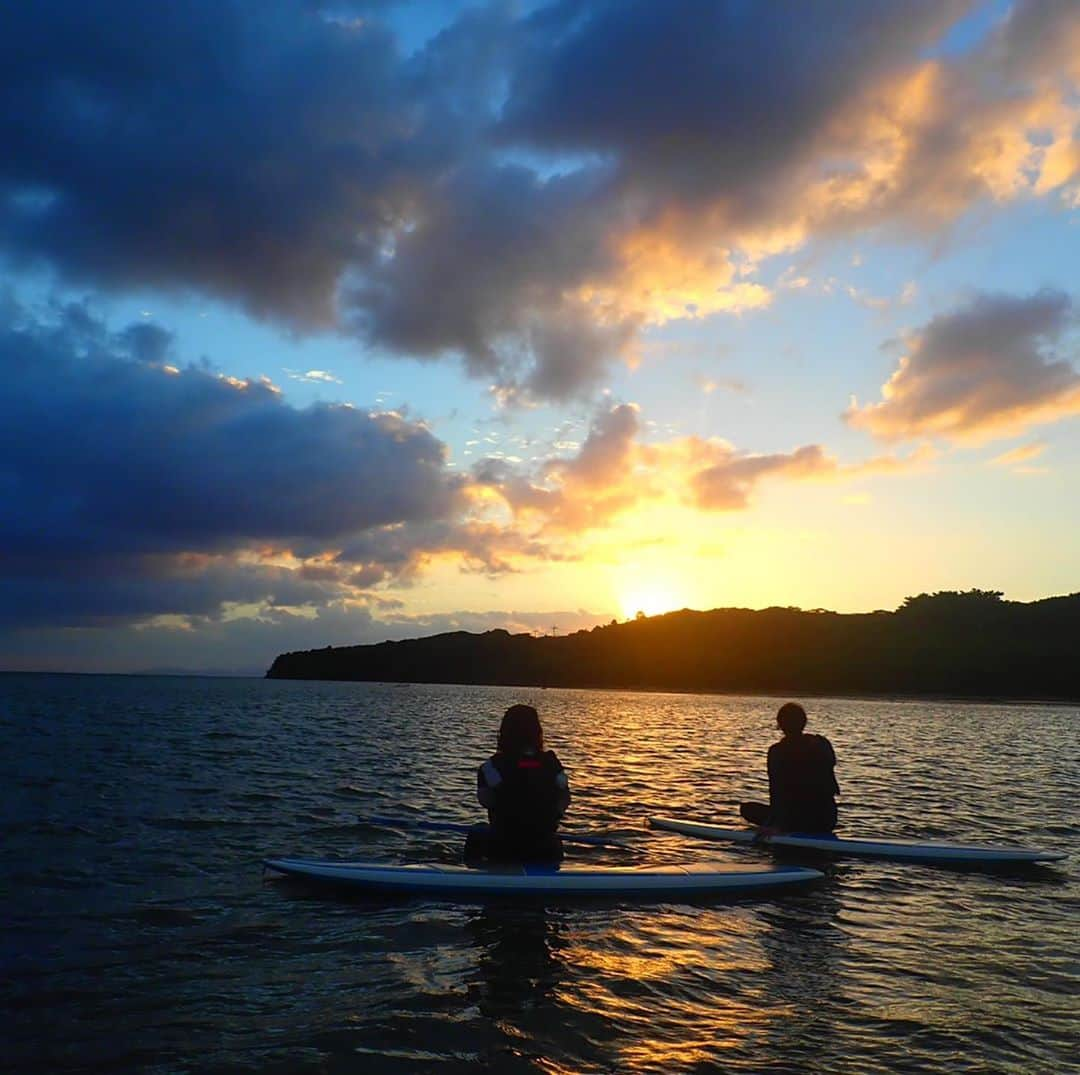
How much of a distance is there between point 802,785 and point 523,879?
20.2ft

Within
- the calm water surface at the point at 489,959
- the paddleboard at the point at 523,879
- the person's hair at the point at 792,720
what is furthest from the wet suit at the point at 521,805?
the person's hair at the point at 792,720

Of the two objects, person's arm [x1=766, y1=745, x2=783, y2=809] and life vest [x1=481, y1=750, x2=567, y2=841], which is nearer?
life vest [x1=481, y1=750, x2=567, y2=841]

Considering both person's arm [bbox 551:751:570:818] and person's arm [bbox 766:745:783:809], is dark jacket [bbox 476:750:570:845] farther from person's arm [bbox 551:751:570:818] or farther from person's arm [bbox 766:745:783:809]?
person's arm [bbox 766:745:783:809]

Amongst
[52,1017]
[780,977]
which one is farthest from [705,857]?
[52,1017]

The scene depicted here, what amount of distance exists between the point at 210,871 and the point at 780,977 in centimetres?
906

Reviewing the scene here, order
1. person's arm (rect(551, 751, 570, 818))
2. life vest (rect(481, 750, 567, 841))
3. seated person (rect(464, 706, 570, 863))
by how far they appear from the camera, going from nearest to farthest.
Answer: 1. seated person (rect(464, 706, 570, 863))
2. life vest (rect(481, 750, 567, 841))
3. person's arm (rect(551, 751, 570, 818))

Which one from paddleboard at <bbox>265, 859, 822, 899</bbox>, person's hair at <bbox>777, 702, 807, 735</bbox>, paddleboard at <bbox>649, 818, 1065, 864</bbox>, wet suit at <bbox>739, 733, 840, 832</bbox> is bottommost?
paddleboard at <bbox>649, 818, 1065, 864</bbox>

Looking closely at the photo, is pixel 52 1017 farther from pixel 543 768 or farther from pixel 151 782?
pixel 151 782

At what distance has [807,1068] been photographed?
7113 mm

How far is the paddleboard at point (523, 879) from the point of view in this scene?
12602 millimetres

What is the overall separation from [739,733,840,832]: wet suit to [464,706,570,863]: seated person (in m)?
5.03

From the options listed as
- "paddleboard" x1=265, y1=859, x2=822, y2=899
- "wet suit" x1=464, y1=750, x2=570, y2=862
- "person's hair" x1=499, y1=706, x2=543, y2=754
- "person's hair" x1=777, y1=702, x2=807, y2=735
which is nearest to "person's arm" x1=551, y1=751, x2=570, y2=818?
"wet suit" x1=464, y1=750, x2=570, y2=862

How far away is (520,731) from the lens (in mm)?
12102

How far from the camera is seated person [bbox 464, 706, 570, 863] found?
12.2 m
